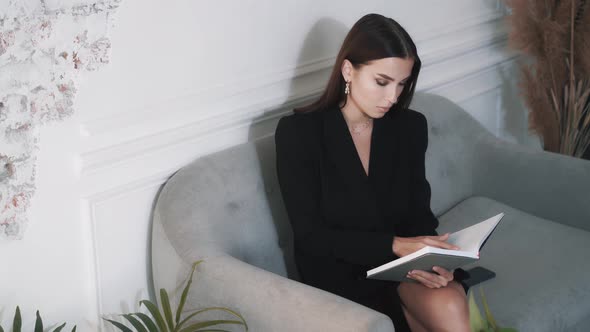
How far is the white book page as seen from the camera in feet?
6.28

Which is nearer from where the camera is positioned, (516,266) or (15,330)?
(15,330)

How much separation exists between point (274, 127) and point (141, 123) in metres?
0.55

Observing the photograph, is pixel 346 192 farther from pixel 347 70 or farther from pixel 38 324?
pixel 38 324

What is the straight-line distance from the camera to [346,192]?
221 centimetres

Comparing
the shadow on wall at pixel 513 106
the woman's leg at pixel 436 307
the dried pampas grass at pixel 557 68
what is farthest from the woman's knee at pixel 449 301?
the shadow on wall at pixel 513 106

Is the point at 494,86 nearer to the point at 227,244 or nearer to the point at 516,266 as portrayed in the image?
the point at 516,266

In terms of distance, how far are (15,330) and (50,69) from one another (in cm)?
Result: 66

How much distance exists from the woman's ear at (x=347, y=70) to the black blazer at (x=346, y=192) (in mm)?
108

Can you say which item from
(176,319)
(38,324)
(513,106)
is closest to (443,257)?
(176,319)

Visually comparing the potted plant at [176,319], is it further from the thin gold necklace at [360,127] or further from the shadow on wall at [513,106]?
the shadow on wall at [513,106]

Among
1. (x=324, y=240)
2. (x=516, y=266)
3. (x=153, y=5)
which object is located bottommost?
(x=516, y=266)

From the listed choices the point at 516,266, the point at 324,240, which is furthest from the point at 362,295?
the point at 516,266

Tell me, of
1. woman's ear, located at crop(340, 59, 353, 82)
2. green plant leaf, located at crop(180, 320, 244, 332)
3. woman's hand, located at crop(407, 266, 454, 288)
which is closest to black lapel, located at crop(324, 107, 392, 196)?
woman's ear, located at crop(340, 59, 353, 82)

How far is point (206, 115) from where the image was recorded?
229 cm
